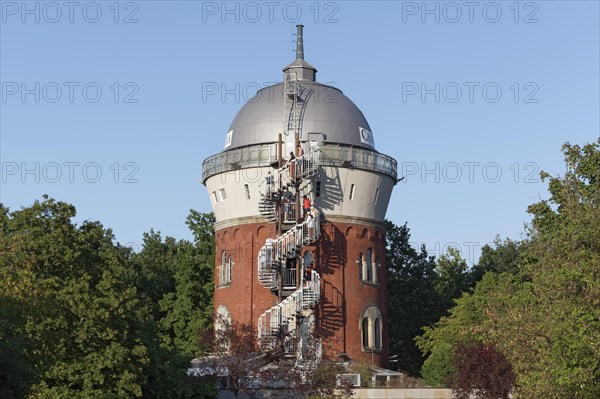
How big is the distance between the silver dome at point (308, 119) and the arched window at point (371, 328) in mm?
8960

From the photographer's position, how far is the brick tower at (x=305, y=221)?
5559 cm

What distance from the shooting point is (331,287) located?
56844mm

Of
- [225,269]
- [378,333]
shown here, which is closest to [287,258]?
[225,269]

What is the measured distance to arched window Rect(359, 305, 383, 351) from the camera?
190ft

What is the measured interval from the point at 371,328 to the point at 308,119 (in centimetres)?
1165

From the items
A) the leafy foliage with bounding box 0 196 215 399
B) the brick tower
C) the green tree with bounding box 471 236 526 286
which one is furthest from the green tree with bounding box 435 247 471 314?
the leafy foliage with bounding box 0 196 215 399

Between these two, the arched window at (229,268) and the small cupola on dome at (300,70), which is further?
the small cupola on dome at (300,70)

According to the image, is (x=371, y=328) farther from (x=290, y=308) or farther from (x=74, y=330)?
(x=74, y=330)

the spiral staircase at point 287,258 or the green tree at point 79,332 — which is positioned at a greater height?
the spiral staircase at point 287,258

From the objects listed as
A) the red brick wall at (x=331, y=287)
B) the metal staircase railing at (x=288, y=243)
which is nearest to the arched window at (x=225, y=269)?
the red brick wall at (x=331, y=287)

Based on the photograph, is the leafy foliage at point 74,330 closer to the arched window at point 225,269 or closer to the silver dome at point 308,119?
the arched window at point 225,269

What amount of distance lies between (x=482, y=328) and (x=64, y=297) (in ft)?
69.1

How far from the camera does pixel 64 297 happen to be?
38.6 meters

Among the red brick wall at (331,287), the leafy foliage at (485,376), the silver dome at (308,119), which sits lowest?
the leafy foliage at (485,376)
